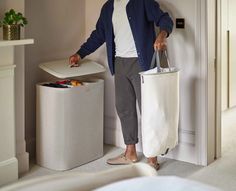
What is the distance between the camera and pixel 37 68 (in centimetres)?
380

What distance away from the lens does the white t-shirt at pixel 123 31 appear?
348 cm

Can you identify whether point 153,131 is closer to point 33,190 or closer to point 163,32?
point 163,32

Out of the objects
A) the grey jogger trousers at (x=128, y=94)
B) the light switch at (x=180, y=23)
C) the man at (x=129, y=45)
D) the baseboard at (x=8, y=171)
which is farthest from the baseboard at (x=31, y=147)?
the light switch at (x=180, y=23)

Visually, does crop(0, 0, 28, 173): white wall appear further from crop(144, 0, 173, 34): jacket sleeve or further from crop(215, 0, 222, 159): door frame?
crop(215, 0, 222, 159): door frame

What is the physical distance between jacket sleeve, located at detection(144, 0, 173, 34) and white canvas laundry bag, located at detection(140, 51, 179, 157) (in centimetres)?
23

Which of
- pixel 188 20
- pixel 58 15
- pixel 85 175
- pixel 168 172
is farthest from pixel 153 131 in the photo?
pixel 85 175

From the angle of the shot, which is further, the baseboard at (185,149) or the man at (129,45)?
the baseboard at (185,149)

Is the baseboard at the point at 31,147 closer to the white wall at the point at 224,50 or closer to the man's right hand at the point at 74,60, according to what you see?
the man's right hand at the point at 74,60

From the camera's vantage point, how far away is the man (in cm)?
340

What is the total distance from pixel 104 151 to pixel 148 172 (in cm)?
248

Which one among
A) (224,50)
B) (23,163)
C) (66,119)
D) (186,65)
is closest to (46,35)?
(66,119)

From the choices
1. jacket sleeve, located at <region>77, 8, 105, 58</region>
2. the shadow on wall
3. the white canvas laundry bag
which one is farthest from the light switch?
jacket sleeve, located at <region>77, 8, 105, 58</region>

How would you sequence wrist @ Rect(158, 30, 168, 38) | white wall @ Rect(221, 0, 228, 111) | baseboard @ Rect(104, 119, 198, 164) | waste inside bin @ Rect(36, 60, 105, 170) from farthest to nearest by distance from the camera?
1. white wall @ Rect(221, 0, 228, 111)
2. baseboard @ Rect(104, 119, 198, 164)
3. waste inside bin @ Rect(36, 60, 105, 170)
4. wrist @ Rect(158, 30, 168, 38)

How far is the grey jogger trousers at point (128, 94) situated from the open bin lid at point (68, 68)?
24cm
